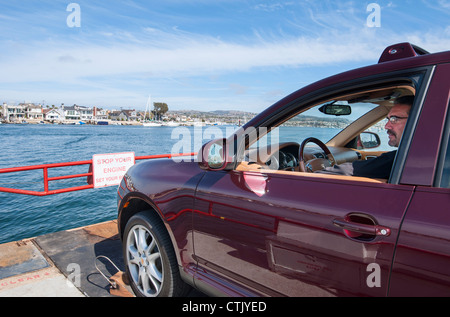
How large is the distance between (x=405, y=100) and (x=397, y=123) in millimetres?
127

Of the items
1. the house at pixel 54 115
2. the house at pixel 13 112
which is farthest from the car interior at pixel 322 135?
the house at pixel 13 112

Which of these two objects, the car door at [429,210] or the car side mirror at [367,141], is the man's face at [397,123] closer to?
the car door at [429,210]

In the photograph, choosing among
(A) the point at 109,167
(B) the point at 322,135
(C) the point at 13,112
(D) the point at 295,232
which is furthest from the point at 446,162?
(C) the point at 13,112

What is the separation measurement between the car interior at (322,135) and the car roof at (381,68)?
11 centimetres

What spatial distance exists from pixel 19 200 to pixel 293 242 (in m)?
20.8

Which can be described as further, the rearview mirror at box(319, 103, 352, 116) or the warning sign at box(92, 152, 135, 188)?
the warning sign at box(92, 152, 135, 188)

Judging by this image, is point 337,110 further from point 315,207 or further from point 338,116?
point 315,207

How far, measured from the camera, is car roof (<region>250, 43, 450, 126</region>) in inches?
58.5

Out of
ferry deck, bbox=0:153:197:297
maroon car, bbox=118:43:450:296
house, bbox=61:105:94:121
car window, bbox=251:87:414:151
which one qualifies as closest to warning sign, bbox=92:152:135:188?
ferry deck, bbox=0:153:197:297

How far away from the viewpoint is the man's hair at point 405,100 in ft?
5.45

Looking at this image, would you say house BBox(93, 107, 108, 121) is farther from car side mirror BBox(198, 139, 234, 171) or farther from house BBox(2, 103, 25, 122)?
car side mirror BBox(198, 139, 234, 171)

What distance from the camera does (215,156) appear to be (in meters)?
2.11

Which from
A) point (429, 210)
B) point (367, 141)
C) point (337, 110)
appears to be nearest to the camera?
point (429, 210)

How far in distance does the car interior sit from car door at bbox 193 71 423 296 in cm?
14
